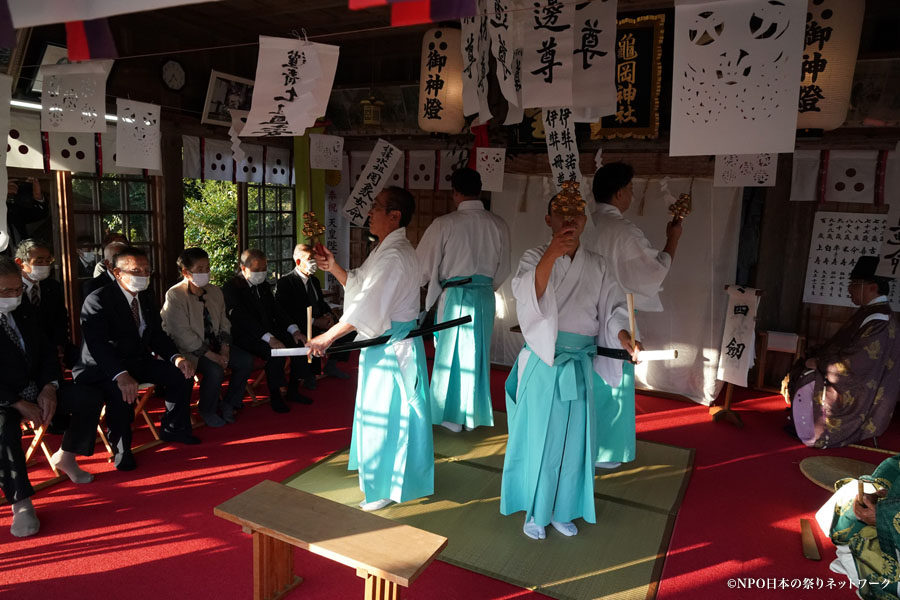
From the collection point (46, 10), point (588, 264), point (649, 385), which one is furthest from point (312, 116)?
point (649, 385)

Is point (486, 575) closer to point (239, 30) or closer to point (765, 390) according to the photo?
point (765, 390)

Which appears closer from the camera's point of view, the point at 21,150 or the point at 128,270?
the point at 128,270

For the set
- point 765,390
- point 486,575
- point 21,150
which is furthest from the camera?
point 765,390

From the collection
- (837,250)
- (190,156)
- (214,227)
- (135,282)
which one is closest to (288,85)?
(135,282)

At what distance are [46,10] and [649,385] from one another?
6.98m

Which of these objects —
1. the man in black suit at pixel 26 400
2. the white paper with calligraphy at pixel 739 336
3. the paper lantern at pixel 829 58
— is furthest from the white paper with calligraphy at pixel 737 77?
the man in black suit at pixel 26 400

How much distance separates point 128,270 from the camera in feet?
16.0

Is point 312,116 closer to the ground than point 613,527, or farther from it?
farther from it

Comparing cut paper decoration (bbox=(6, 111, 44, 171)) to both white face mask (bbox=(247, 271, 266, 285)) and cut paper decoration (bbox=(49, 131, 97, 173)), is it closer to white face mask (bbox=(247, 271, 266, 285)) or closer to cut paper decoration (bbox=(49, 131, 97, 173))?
cut paper decoration (bbox=(49, 131, 97, 173))

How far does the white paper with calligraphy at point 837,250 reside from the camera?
6.81 metres

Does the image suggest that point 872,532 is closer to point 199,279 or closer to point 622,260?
point 622,260

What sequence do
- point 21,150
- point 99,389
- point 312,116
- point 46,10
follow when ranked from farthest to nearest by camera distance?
point 21,150 → point 99,389 → point 312,116 → point 46,10

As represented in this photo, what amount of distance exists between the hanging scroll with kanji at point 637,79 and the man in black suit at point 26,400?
228 inches

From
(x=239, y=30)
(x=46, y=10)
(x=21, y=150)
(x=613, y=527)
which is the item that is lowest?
(x=613, y=527)
